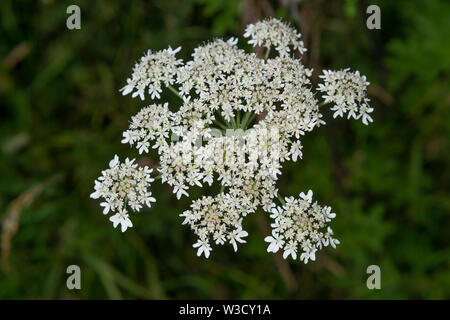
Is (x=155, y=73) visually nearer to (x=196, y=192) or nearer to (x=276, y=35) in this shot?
(x=276, y=35)

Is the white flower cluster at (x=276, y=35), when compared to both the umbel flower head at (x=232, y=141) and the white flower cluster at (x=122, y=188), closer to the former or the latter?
the umbel flower head at (x=232, y=141)

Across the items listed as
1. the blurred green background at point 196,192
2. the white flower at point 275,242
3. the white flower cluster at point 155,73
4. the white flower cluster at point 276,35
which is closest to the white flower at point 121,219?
the white flower cluster at point 155,73

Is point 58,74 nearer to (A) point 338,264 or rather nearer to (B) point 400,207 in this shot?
(A) point 338,264

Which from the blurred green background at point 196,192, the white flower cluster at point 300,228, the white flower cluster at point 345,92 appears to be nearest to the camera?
the white flower cluster at point 300,228

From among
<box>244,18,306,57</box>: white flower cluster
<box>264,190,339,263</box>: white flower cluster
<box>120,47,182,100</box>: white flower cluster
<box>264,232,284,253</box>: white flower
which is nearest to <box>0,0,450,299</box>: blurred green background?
<box>244,18,306,57</box>: white flower cluster

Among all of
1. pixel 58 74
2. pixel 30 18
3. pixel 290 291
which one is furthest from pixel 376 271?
pixel 30 18

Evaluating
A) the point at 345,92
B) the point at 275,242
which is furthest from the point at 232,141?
the point at 345,92
